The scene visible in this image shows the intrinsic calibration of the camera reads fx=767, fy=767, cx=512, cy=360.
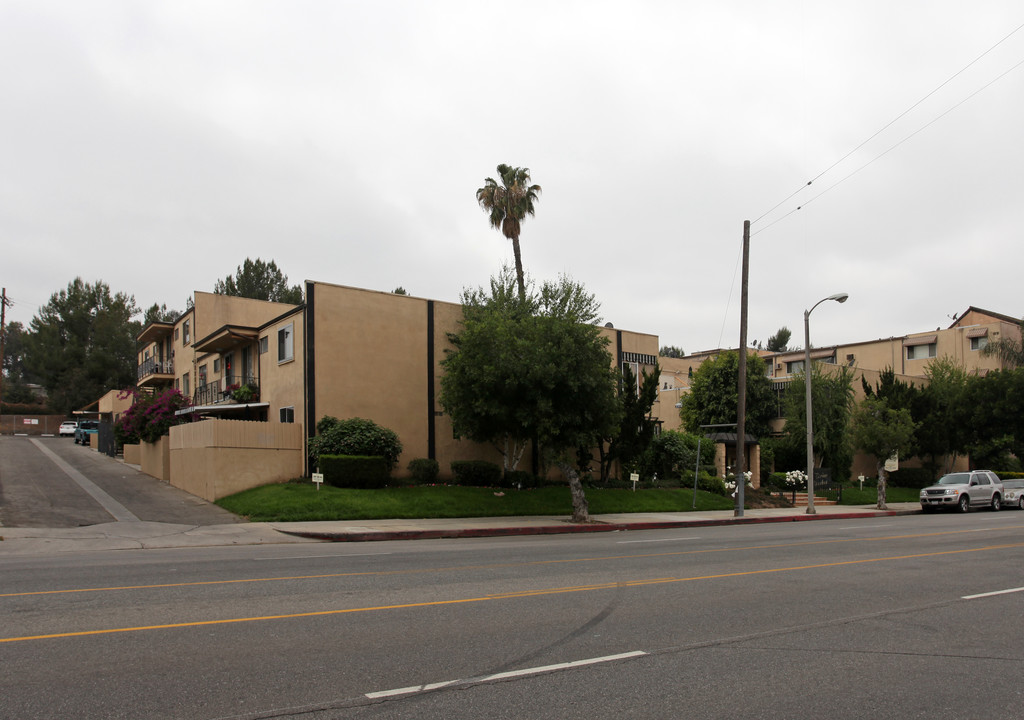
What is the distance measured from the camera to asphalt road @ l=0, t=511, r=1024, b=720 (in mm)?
5426

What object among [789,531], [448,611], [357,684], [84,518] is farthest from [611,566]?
[84,518]

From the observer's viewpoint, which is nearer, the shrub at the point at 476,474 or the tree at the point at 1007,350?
the shrub at the point at 476,474

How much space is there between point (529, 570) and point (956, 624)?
5927 millimetres

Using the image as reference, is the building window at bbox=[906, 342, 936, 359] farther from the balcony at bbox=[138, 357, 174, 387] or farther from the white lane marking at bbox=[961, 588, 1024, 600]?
the white lane marking at bbox=[961, 588, 1024, 600]

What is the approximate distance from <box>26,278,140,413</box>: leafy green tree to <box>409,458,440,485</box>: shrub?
206ft

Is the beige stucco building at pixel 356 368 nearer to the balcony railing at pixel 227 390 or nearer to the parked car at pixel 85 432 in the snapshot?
the balcony railing at pixel 227 390

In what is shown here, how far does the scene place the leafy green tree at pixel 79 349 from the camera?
79000 millimetres

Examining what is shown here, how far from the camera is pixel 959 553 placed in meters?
15.4

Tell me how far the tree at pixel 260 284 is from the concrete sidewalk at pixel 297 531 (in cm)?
5947

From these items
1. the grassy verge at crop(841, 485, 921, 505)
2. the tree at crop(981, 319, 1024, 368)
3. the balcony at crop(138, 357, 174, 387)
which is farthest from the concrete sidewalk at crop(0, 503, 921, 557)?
the tree at crop(981, 319, 1024, 368)

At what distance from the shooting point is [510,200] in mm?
36562

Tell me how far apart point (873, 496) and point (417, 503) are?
89.2 feet

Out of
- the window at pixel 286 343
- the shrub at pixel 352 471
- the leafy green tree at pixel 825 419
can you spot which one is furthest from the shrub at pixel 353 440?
the leafy green tree at pixel 825 419

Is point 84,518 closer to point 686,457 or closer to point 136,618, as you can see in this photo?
point 136,618
